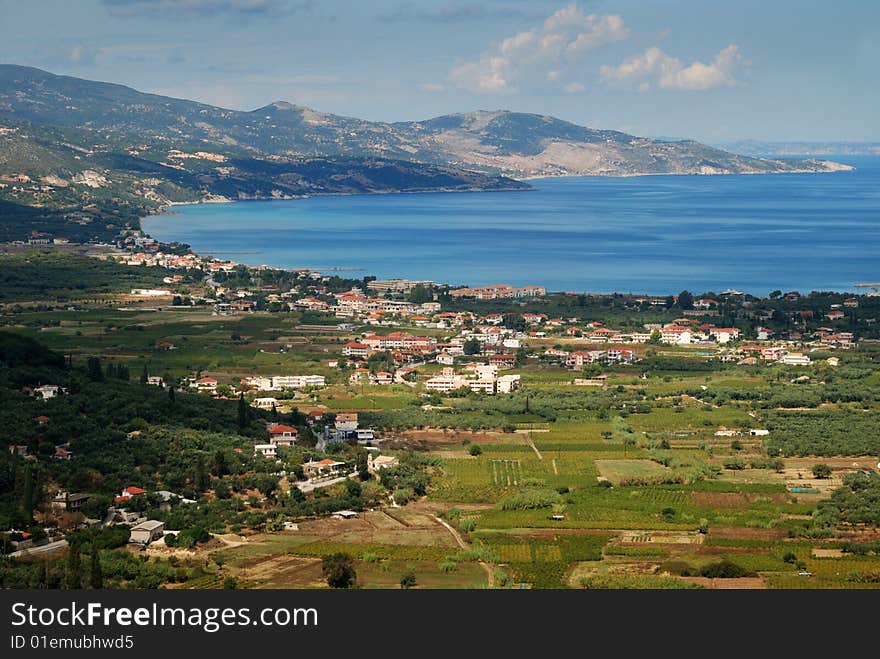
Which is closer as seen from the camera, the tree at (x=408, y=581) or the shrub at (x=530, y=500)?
the tree at (x=408, y=581)

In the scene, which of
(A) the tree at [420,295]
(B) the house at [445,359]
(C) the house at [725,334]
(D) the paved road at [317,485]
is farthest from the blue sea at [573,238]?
(D) the paved road at [317,485]

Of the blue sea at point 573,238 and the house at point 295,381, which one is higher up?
the blue sea at point 573,238

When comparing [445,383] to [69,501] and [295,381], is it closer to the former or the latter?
[295,381]

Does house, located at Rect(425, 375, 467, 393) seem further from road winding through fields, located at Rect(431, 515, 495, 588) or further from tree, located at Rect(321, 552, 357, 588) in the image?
tree, located at Rect(321, 552, 357, 588)

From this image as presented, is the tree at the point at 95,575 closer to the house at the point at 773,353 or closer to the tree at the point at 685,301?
the house at the point at 773,353

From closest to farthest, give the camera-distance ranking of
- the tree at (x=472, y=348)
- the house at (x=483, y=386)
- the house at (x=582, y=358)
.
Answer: the house at (x=483, y=386), the house at (x=582, y=358), the tree at (x=472, y=348)

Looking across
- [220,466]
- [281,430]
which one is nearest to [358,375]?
[281,430]

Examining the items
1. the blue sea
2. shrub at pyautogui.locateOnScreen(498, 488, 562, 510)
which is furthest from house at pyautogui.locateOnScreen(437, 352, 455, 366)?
the blue sea
